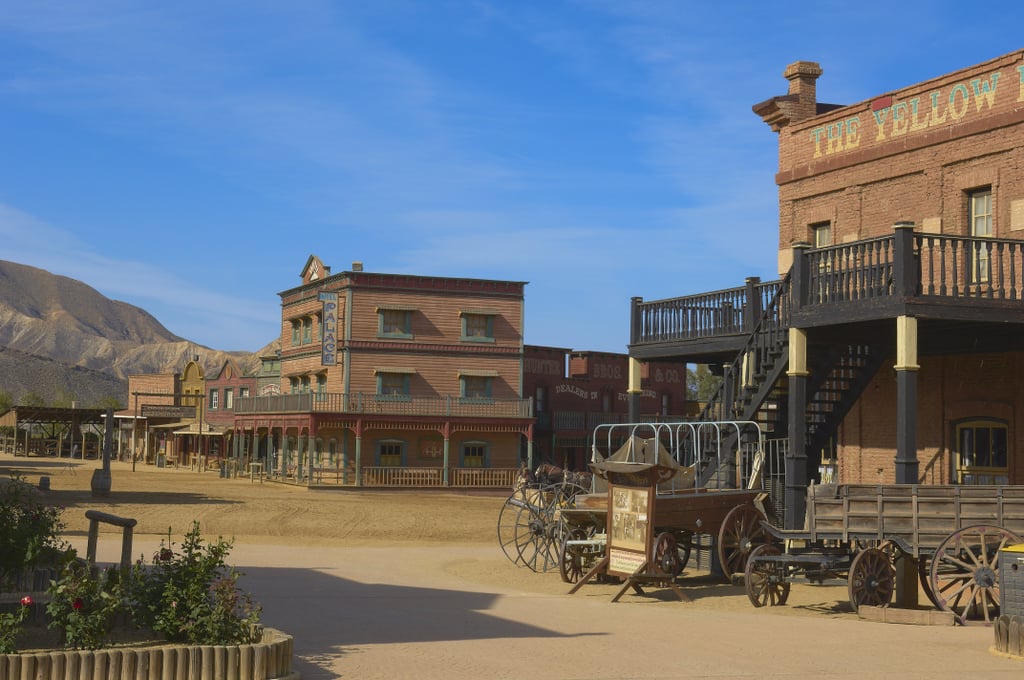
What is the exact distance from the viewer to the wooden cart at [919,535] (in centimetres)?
1577

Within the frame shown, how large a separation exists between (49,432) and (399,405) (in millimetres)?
49153

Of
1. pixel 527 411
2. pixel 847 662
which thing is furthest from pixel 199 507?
pixel 847 662

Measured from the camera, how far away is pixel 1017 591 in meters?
13.5

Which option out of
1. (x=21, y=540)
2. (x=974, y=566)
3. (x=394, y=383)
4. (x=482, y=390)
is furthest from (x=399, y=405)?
(x=21, y=540)

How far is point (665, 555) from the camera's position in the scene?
1836cm

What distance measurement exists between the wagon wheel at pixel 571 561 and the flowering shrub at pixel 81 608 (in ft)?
33.9

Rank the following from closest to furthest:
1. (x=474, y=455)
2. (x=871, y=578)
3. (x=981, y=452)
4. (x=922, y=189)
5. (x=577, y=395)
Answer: (x=871, y=578) < (x=981, y=452) < (x=922, y=189) < (x=474, y=455) < (x=577, y=395)

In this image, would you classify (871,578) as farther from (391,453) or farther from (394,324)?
(394,324)

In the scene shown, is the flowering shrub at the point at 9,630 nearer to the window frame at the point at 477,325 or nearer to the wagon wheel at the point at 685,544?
the wagon wheel at the point at 685,544

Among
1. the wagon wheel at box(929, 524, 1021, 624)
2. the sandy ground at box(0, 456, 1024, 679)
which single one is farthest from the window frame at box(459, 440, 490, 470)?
the wagon wheel at box(929, 524, 1021, 624)

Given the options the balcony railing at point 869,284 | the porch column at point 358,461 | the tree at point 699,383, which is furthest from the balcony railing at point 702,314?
the tree at point 699,383

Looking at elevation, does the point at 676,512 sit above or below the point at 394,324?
below

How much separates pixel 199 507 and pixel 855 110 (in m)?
20.3

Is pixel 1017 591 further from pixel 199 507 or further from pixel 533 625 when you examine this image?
pixel 199 507
